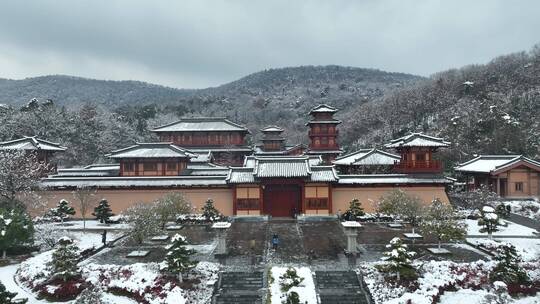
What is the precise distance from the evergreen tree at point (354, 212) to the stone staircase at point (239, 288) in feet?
47.3

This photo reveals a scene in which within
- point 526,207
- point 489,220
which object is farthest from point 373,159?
point 489,220

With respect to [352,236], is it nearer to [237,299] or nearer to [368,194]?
[237,299]

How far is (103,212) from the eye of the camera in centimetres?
3095

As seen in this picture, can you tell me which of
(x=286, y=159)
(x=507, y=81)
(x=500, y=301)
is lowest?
(x=500, y=301)

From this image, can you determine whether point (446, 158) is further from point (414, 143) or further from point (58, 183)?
point (58, 183)

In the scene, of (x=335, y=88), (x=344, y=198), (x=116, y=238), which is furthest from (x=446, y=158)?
(x=335, y=88)

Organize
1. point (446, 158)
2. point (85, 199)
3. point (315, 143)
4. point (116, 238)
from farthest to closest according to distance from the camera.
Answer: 1. point (315, 143)
2. point (446, 158)
3. point (85, 199)
4. point (116, 238)

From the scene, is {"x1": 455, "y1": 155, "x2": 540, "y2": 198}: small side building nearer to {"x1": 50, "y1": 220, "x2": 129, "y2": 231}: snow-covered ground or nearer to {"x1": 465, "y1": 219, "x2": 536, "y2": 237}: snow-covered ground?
{"x1": 465, "y1": 219, "x2": 536, "y2": 237}: snow-covered ground

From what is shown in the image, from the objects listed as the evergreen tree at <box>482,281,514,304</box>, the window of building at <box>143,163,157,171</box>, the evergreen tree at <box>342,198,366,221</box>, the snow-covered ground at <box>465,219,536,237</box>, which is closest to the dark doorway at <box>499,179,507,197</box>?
the snow-covered ground at <box>465,219,536,237</box>

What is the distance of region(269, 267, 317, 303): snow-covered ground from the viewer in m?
16.0

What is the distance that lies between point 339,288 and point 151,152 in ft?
89.0

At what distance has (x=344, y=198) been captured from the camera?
32906mm

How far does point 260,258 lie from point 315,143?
3707 cm

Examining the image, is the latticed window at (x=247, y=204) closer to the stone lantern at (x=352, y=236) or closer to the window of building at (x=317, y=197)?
the window of building at (x=317, y=197)
